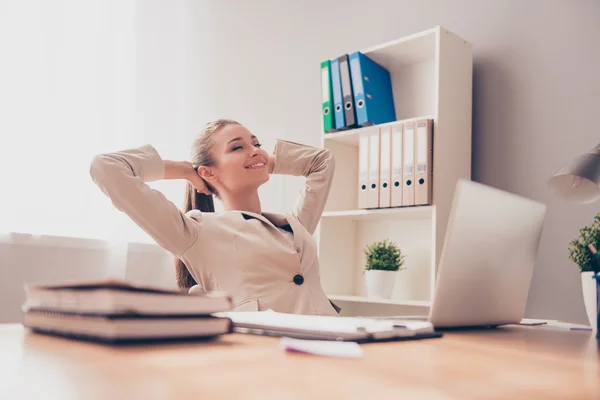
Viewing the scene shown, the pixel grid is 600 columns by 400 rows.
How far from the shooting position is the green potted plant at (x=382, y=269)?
2471mm

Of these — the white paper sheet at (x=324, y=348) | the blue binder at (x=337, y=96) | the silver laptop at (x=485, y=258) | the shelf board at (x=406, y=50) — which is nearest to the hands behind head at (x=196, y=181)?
the blue binder at (x=337, y=96)

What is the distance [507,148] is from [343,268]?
944 mm

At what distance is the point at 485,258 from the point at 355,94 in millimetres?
1696

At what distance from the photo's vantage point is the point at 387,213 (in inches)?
99.7

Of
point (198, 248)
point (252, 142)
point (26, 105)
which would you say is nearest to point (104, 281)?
point (198, 248)

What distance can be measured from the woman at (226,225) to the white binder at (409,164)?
1.64 ft

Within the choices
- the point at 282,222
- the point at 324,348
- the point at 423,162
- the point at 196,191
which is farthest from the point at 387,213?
the point at 324,348

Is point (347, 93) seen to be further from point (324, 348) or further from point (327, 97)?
point (324, 348)

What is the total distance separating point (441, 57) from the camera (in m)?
2.40

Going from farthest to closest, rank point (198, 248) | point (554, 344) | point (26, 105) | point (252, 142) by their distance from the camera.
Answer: point (26, 105) → point (252, 142) → point (198, 248) → point (554, 344)

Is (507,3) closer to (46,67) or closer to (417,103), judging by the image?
(417,103)

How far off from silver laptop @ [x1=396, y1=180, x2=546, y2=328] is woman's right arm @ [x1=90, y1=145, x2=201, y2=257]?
0.90 m

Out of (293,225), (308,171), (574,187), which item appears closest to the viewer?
(574,187)

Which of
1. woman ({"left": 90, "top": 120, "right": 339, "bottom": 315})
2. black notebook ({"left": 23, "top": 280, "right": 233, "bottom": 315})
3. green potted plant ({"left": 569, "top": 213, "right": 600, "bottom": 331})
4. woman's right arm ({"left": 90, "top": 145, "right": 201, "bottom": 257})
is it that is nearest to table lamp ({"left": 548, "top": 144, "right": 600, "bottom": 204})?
green potted plant ({"left": 569, "top": 213, "right": 600, "bottom": 331})
